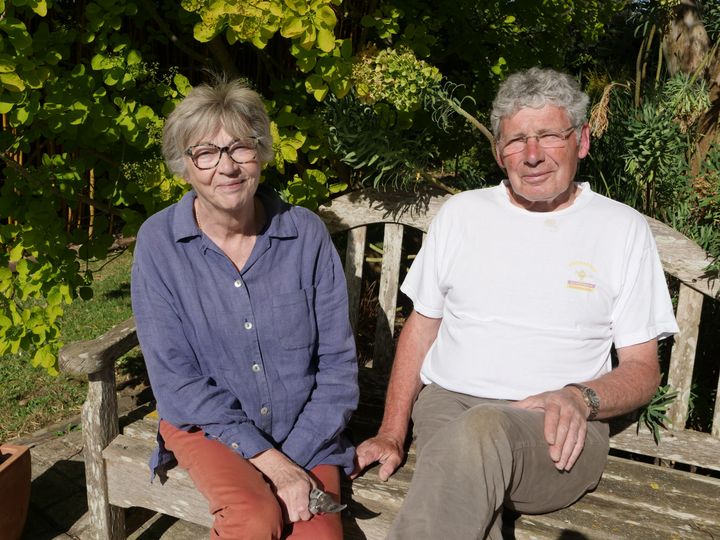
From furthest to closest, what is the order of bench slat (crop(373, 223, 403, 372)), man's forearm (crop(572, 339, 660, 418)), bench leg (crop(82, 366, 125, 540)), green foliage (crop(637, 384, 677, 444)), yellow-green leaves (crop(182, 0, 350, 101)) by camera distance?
bench slat (crop(373, 223, 403, 372))
green foliage (crop(637, 384, 677, 444))
bench leg (crop(82, 366, 125, 540))
yellow-green leaves (crop(182, 0, 350, 101))
man's forearm (crop(572, 339, 660, 418))

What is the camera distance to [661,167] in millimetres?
2707

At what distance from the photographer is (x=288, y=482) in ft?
6.94

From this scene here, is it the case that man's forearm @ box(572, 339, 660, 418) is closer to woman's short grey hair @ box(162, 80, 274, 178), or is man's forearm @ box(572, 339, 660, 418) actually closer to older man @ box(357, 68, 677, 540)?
older man @ box(357, 68, 677, 540)

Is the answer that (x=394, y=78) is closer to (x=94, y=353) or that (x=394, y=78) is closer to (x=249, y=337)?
(x=249, y=337)

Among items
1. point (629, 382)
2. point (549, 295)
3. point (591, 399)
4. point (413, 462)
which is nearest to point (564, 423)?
point (591, 399)

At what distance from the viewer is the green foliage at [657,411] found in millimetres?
2678

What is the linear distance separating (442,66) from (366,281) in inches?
50.4

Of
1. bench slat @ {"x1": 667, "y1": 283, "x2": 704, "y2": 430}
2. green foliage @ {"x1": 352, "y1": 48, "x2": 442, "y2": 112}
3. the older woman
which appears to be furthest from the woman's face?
bench slat @ {"x1": 667, "y1": 283, "x2": 704, "y2": 430}

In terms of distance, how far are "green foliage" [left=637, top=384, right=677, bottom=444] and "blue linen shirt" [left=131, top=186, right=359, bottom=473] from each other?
1.12 metres

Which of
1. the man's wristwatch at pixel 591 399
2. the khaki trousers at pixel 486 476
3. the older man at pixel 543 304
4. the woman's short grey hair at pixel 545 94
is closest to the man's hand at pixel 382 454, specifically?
the older man at pixel 543 304

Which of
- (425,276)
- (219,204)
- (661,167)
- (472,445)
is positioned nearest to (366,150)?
(425,276)

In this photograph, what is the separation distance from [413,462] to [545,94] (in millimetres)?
1316

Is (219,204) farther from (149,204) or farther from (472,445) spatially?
(472,445)

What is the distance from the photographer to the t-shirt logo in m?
2.30
